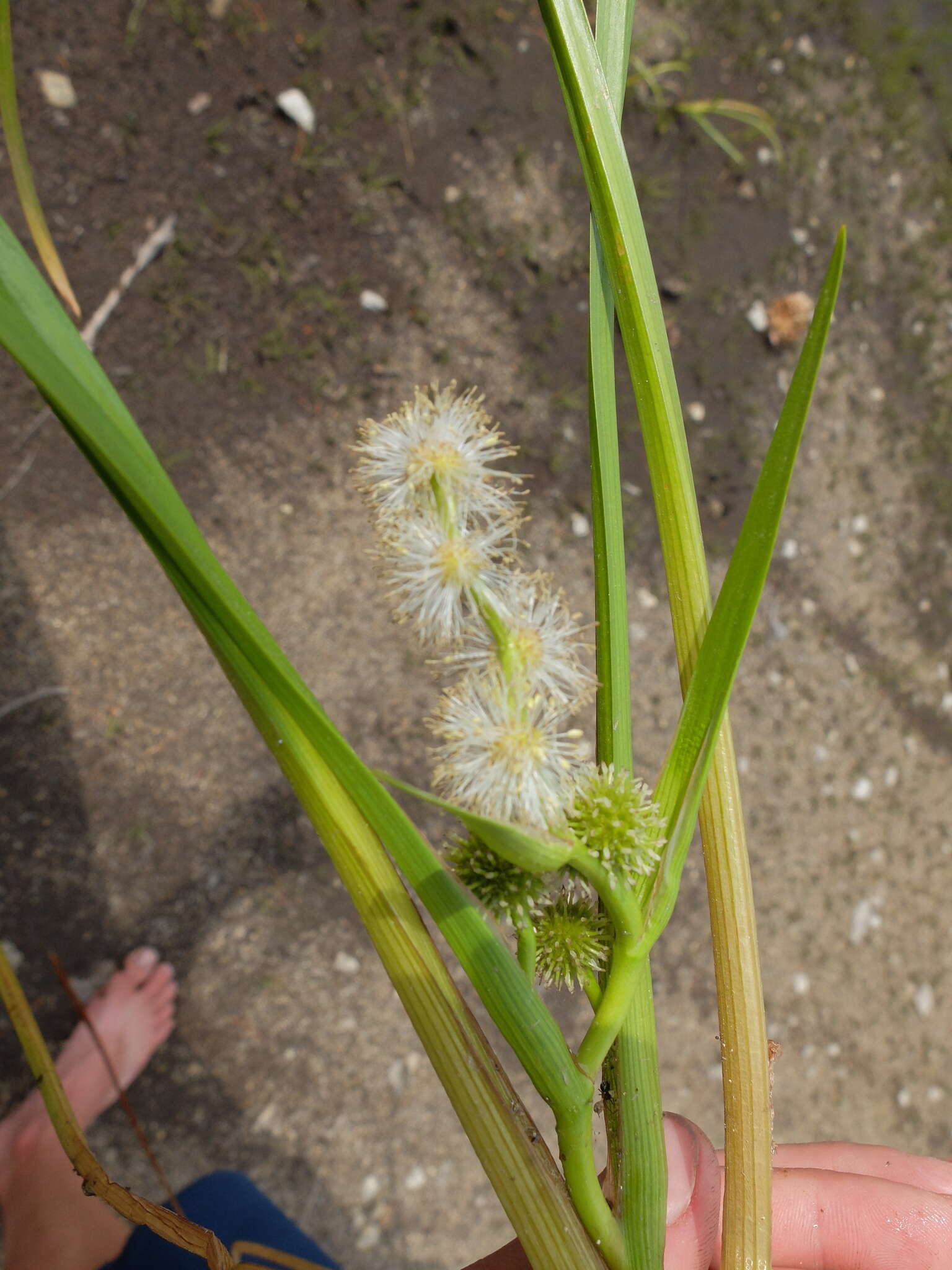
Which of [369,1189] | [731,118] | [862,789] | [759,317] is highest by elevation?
[731,118]

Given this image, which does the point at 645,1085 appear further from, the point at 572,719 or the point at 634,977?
the point at 572,719

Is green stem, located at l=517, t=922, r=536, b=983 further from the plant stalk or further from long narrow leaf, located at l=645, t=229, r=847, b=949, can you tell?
the plant stalk

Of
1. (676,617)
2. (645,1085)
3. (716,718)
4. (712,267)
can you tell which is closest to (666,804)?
(716,718)

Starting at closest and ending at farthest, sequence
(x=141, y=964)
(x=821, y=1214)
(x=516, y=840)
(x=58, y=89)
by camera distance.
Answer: (x=516, y=840) < (x=821, y=1214) < (x=58, y=89) < (x=141, y=964)

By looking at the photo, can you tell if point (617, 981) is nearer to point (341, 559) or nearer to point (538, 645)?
point (538, 645)

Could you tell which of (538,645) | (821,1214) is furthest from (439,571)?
(821,1214)

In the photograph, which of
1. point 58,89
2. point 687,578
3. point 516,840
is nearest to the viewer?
point 516,840

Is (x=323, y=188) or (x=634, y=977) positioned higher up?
(x=323, y=188)

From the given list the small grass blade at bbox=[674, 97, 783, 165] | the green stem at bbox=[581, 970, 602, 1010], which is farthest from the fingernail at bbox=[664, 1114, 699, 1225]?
the small grass blade at bbox=[674, 97, 783, 165]
